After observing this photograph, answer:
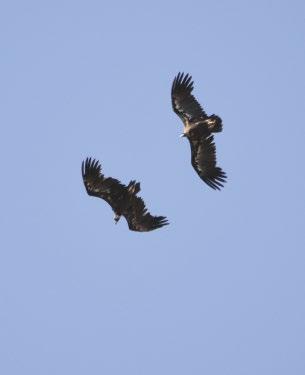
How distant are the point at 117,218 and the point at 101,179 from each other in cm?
167

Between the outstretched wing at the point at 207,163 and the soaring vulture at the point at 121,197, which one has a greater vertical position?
the outstretched wing at the point at 207,163

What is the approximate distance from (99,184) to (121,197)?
88 cm

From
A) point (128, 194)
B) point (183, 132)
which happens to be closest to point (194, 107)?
point (183, 132)

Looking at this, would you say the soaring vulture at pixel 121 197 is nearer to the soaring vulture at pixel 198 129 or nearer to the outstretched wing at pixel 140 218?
the outstretched wing at pixel 140 218

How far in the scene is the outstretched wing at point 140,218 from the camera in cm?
2780

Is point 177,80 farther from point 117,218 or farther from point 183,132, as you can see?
point 117,218

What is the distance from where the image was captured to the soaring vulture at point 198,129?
91.1ft

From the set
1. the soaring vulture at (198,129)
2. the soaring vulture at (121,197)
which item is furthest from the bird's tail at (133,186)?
the soaring vulture at (198,129)

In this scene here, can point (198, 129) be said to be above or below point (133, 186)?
above

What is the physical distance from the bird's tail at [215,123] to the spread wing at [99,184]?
342cm

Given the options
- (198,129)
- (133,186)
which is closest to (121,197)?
(133,186)

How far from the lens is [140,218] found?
28.0 meters

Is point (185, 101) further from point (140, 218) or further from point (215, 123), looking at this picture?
point (140, 218)

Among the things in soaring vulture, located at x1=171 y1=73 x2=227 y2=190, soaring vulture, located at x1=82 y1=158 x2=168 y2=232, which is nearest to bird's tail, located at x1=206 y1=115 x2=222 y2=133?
soaring vulture, located at x1=171 y1=73 x2=227 y2=190
